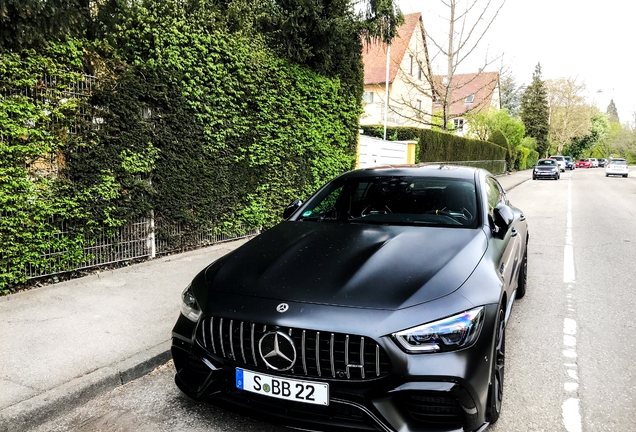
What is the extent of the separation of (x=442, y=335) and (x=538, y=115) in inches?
2919

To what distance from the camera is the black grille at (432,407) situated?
89.9 inches

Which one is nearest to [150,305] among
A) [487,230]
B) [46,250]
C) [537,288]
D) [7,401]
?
[46,250]

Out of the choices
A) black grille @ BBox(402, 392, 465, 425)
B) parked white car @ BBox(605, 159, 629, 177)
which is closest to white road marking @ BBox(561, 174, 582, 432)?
black grille @ BBox(402, 392, 465, 425)

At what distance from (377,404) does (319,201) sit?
2.33 metres

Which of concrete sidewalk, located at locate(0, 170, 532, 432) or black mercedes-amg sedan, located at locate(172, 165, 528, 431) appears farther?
concrete sidewalk, located at locate(0, 170, 532, 432)

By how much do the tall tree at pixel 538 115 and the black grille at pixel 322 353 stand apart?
73.7 metres

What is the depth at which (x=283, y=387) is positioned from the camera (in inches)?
94.7

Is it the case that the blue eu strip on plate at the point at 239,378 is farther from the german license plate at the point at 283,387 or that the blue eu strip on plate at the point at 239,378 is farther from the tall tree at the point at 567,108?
the tall tree at the point at 567,108

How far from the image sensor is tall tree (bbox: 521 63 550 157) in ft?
225

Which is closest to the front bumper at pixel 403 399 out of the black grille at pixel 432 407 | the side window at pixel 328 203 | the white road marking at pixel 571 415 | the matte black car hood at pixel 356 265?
the black grille at pixel 432 407

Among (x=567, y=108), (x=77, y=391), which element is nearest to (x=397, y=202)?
(x=77, y=391)

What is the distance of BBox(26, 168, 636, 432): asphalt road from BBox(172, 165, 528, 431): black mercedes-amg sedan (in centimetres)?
42

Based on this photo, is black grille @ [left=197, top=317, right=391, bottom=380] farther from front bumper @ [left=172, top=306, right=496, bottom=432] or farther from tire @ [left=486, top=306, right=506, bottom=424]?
tire @ [left=486, top=306, right=506, bottom=424]

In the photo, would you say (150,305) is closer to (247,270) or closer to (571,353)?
(247,270)
